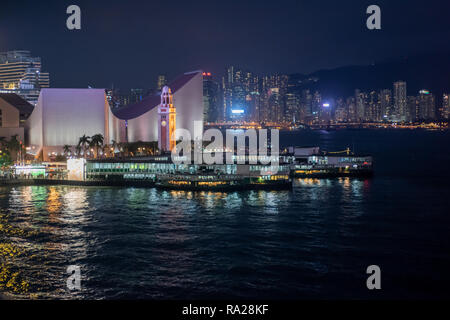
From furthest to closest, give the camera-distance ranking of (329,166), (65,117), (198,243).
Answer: (65,117) → (329,166) → (198,243)

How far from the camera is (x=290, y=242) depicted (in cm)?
1998

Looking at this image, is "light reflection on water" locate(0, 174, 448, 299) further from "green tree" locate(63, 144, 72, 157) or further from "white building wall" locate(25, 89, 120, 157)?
"white building wall" locate(25, 89, 120, 157)

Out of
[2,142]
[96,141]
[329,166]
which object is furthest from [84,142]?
[329,166]

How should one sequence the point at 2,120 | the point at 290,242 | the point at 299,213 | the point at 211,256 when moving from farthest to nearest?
the point at 2,120 < the point at 299,213 < the point at 290,242 < the point at 211,256

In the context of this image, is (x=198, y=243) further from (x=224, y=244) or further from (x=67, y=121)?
(x=67, y=121)

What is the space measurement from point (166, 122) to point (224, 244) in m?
36.8

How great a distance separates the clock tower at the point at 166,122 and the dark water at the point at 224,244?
22002 mm

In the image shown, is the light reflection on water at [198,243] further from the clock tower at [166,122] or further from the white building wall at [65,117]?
the clock tower at [166,122]

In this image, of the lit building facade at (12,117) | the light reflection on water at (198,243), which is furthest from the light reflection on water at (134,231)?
the lit building facade at (12,117)

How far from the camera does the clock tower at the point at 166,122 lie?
5478cm

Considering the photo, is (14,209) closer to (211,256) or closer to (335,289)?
(211,256)

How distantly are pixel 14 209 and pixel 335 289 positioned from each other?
19071 millimetres

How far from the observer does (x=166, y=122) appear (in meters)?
55.0
